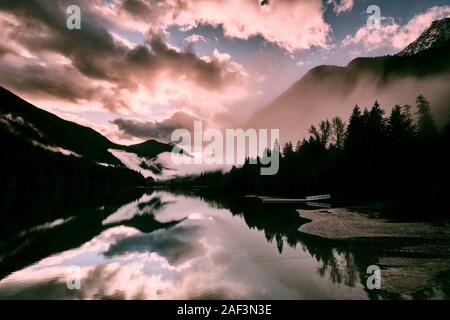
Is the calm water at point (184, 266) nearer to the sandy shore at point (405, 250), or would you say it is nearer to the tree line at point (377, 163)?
the sandy shore at point (405, 250)

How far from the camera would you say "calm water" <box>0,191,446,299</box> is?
54.8 ft

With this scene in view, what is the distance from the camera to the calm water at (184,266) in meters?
16.7

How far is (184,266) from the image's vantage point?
2292cm

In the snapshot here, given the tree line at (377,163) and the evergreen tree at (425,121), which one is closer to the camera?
the tree line at (377,163)

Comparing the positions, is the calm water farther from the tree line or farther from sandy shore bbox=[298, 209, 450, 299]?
the tree line

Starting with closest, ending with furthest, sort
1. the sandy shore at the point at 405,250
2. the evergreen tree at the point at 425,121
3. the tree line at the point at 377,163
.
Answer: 1. the sandy shore at the point at 405,250
2. the tree line at the point at 377,163
3. the evergreen tree at the point at 425,121
